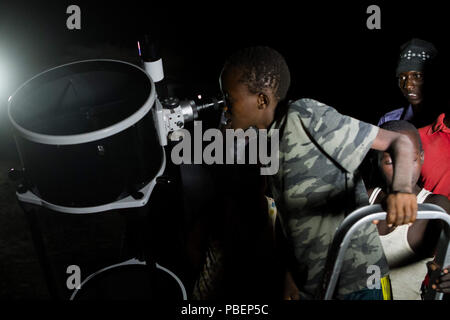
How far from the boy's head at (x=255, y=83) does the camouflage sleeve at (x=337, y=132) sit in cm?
23

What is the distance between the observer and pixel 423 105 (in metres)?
2.81

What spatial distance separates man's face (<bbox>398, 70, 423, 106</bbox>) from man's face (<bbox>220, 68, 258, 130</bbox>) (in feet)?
5.17

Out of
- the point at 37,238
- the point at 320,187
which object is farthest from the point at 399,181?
the point at 37,238

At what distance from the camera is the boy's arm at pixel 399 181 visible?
1170 mm

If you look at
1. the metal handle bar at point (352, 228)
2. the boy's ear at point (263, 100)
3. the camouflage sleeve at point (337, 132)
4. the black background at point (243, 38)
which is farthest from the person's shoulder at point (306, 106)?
the black background at point (243, 38)

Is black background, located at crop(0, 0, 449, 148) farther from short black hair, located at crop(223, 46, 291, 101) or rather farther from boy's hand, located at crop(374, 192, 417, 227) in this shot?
boy's hand, located at crop(374, 192, 417, 227)

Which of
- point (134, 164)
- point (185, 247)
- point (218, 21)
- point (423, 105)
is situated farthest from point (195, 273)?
point (218, 21)

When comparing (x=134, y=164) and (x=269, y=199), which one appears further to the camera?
(x=269, y=199)

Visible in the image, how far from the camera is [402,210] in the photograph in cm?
117

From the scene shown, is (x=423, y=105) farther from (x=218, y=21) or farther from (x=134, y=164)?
(x=218, y=21)

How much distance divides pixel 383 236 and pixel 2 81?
155 inches

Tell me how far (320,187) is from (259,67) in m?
0.53

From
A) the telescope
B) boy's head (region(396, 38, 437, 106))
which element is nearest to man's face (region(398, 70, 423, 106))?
boy's head (region(396, 38, 437, 106))

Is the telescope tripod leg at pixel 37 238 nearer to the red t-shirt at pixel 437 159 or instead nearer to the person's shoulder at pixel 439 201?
the person's shoulder at pixel 439 201
